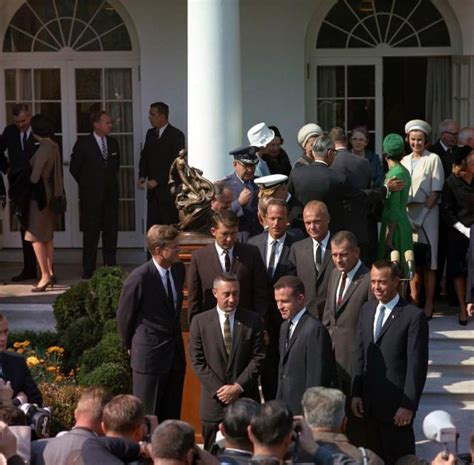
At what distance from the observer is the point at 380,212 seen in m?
12.8

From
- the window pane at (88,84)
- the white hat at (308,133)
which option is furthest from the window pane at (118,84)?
the white hat at (308,133)

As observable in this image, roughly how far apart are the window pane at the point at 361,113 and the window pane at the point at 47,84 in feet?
12.4

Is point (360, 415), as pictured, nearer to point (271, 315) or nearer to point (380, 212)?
point (271, 315)

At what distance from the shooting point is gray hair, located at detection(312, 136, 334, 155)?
1159cm

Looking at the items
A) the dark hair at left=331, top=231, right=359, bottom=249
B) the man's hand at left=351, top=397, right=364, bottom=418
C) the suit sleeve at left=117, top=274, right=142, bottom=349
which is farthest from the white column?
the man's hand at left=351, top=397, right=364, bottom=418

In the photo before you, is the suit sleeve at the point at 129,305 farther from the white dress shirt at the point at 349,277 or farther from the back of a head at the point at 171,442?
the back of a head at the point at 171,442

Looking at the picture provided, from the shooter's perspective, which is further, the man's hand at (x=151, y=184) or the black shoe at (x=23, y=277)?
the man's hand at (x=151, y=184)

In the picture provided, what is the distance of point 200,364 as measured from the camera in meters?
9.86

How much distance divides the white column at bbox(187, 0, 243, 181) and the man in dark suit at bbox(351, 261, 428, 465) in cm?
385

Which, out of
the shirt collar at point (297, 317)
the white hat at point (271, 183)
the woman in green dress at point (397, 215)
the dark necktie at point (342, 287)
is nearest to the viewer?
the shirt collar at point (297, 317)

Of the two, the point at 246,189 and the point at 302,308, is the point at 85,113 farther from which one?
the point at 302,308

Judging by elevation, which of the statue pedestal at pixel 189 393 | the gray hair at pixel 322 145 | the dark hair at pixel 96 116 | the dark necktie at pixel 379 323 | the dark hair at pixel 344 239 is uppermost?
the dark hair at pixel 96 116

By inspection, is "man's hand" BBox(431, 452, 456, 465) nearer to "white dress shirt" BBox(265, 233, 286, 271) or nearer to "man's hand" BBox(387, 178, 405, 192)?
"white dress shirt" BBox(265, 233, 286, 271)

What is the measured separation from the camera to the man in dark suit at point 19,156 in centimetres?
1473
